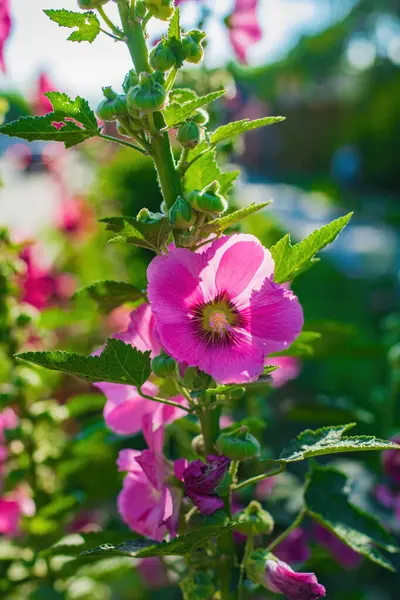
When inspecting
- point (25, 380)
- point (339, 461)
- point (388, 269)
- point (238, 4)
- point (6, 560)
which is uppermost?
point (238, 4)

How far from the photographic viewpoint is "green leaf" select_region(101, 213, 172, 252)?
0.60 meters

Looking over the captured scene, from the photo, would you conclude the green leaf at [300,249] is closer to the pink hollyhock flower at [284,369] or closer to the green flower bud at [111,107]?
the green flower bud at [111,107]

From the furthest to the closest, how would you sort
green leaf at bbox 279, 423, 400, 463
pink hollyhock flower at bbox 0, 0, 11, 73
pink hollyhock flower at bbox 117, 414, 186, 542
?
1. pink hollyhock flower at bbox 0, 0, 11, 73
2. pink hollyhock flower at bbox 117, 414, 186, 542
3. green leaf at bbox 279, 423, 400, 463

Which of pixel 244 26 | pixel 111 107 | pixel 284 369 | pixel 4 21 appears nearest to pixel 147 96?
pixel 111 107

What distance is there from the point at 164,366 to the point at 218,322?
0.06 m

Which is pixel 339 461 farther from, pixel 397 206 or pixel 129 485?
pixel 397 206

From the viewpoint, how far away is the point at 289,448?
2.20ft

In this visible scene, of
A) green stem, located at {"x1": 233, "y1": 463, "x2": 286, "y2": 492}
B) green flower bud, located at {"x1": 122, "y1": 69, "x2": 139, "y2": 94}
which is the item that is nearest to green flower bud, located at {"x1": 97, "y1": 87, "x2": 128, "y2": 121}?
green flower bud, located at {"x1": 122, "y1": 69, "x2": 139, "y2": 94}

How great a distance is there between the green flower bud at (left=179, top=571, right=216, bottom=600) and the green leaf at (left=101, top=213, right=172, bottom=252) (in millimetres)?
337

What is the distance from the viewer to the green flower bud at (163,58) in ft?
2.02

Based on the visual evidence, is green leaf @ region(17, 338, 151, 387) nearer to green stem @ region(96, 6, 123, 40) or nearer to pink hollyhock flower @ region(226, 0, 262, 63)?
green stem @ region(96, 6, 123, 40)

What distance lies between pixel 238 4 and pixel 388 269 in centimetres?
500

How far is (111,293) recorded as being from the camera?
2.47ft

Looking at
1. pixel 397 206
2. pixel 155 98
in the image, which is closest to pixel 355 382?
pixel 155 98
